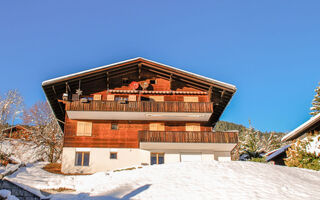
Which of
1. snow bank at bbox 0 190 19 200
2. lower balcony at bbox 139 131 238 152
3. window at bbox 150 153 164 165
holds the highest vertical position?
lower balcony at bbox 139 131 238 152

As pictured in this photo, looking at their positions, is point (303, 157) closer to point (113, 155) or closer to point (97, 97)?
point (113, 155)

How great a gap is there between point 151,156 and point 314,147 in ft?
38.8

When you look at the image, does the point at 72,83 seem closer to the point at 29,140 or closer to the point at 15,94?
the point at 29,140

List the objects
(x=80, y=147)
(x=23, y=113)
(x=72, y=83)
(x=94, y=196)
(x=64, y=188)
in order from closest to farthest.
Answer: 1. (x=94, y=196)
2. (x=64, y=188)
3. (x=80, y=147)
4. (x=72, y=83)
5. (x=23, y=113)

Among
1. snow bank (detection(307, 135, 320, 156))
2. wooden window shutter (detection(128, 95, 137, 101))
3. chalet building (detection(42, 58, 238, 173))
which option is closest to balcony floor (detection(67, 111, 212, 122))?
chalet building (detection(42, 58, 238, 173))

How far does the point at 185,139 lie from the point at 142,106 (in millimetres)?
4302

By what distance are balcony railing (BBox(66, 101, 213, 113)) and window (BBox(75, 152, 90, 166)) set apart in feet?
11.5

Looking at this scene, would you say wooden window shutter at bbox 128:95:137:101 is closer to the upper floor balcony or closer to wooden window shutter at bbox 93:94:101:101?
the upper floor balcony

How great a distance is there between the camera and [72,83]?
25375 mm

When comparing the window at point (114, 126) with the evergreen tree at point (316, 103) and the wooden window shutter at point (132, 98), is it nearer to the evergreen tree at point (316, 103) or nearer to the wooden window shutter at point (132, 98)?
the wooden window shutter at point (132, 98)

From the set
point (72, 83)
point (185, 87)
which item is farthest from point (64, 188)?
point (185, 87)

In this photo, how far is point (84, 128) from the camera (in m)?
24.5

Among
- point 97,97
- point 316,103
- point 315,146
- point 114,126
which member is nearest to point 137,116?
point 114,126

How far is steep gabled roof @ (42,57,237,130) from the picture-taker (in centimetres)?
2469
